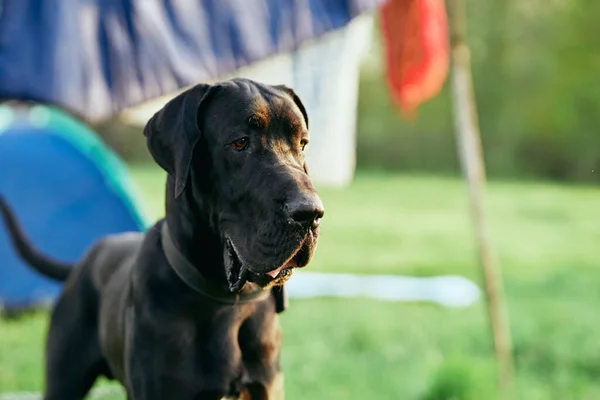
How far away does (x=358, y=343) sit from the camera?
6.28 metres

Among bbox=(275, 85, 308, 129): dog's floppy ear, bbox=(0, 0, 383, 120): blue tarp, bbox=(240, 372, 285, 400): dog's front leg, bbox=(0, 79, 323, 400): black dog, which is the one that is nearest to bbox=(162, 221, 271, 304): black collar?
bbox=(0, 79, 323, 400): black dog

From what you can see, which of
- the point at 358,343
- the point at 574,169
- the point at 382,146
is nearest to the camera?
the point at 358,343

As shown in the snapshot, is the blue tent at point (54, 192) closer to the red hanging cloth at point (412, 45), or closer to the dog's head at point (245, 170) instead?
the red hanging cloth at point (412, 45)

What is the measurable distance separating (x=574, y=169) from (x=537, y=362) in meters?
20.9

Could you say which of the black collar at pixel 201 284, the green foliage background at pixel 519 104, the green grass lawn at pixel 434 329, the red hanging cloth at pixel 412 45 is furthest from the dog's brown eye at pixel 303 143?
the green foliage background at pixel 519 104

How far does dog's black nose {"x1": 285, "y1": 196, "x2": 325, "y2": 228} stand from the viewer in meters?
2.20

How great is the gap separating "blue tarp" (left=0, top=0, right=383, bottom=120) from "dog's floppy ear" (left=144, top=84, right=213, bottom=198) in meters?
1.48

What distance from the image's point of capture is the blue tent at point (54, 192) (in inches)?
255

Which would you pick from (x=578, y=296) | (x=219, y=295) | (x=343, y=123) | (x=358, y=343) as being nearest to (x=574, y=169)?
(x=578, y=296)

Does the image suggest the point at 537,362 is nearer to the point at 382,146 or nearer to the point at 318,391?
the point at 318,391

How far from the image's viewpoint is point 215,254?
2.62 metres

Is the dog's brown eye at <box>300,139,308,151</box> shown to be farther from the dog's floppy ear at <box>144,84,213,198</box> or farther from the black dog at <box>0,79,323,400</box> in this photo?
the dog's floppy ear at <box>144,84,213,198</box>

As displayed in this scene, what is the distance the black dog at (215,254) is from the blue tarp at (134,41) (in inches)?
56.8

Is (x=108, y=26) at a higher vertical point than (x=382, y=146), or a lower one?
higher
